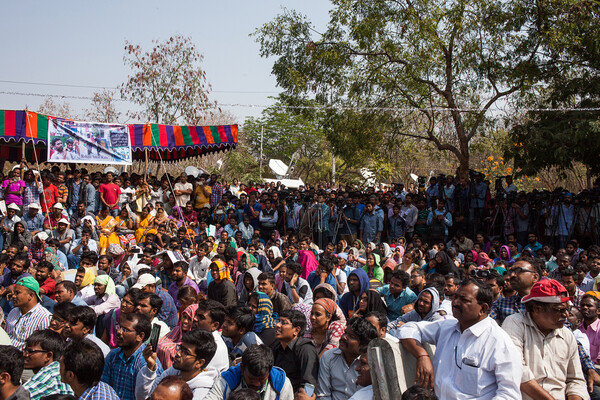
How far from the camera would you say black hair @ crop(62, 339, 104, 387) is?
3.95 m

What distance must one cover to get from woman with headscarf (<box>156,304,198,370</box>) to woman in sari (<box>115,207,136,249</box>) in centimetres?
694

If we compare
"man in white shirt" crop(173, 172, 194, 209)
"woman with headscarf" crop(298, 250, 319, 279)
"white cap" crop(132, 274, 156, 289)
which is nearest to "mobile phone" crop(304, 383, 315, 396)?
"white cap" crop(132, 274, 156, 289)

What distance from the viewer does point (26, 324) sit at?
19.1 feet

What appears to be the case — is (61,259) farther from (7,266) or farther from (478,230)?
(478,230)

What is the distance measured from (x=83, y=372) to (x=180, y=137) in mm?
11504

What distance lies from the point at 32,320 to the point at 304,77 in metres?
12.9

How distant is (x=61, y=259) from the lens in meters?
10.4

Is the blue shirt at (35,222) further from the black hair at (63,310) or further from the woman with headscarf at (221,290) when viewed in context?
the black hair at (63,310)

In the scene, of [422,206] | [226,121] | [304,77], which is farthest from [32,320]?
[226,121]

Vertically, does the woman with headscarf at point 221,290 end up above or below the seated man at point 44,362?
below

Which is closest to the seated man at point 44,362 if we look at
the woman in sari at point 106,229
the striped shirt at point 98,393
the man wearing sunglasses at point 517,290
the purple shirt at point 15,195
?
the striped shirt at point 98,393

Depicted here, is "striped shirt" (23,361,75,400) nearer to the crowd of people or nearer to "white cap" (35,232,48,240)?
the crowd of people

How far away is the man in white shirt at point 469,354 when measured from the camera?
3.23 meters

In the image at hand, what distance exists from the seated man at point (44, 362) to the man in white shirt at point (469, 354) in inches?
98.5
